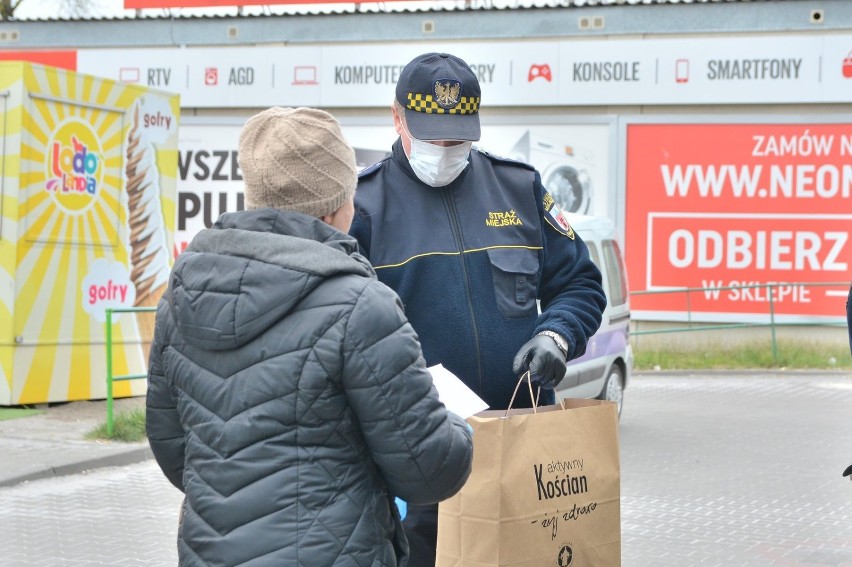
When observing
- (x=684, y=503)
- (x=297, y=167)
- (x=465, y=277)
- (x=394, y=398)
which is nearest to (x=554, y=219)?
(x=465, y=277)

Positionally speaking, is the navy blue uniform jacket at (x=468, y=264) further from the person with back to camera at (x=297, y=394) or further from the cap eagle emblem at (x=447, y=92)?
the person with back to camera at (x=297, y=394)

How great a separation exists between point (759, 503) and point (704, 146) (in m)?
10.6

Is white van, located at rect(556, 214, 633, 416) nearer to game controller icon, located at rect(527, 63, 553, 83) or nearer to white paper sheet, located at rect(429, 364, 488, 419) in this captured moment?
game controller icon, located at rect(527, 63, 553, 83)

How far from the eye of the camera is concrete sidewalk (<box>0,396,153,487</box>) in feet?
28.8

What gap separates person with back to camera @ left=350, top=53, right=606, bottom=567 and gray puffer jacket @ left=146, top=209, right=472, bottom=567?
948 millimetres

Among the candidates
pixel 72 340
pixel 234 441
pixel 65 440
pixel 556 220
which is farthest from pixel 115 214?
pixel 234 441

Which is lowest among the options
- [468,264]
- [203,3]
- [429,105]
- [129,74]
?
[468,264]

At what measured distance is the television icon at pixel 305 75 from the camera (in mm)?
19688

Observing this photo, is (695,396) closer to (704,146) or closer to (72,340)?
(704,146)

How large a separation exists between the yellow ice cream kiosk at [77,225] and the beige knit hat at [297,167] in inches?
349

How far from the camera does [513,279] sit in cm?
345

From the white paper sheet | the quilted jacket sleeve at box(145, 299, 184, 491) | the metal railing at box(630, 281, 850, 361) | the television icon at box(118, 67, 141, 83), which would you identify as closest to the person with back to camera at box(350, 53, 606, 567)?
the white paper sheet

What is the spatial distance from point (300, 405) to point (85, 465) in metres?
7.18

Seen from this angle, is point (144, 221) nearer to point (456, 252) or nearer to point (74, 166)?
point (74, 166)
